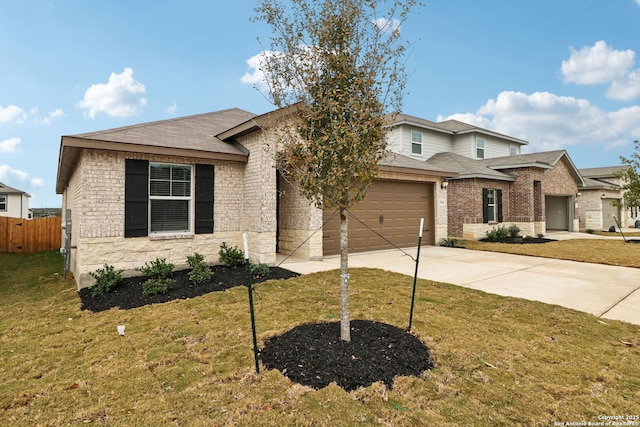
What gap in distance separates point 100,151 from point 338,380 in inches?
278

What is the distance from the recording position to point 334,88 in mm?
3396

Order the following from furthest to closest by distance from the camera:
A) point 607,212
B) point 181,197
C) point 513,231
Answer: point 607,212 < point 513,231 < point 181,197

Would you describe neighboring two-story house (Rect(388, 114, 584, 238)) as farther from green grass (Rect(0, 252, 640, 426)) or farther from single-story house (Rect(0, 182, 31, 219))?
single-story house (Rect(0, 182, 31, 219))

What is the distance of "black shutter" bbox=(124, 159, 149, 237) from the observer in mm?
7344

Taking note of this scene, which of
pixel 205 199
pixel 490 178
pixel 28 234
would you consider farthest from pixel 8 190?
pixel 490 178

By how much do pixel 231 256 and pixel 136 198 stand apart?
8.51 feet

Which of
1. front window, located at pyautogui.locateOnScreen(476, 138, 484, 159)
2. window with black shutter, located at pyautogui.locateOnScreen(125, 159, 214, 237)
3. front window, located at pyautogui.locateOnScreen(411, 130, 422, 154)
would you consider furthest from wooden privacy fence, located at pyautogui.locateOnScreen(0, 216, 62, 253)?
front window, located at pyautogui.locateOnScreen(476, 138, 484, 159)

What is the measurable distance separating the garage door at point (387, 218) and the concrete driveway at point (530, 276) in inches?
24.9

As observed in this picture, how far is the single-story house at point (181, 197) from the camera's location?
278 inches

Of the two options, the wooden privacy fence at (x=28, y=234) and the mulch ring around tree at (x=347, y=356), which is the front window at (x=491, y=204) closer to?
the mulch ring around tree at (x=347, y=356)

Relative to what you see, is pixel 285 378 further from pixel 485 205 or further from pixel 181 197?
pixel 485 205

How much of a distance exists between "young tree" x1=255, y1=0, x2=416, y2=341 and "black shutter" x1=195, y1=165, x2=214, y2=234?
17.1 feet

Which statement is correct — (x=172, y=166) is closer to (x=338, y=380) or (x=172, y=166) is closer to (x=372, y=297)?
(x=372, y=297)

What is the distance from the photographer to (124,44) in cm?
1141
